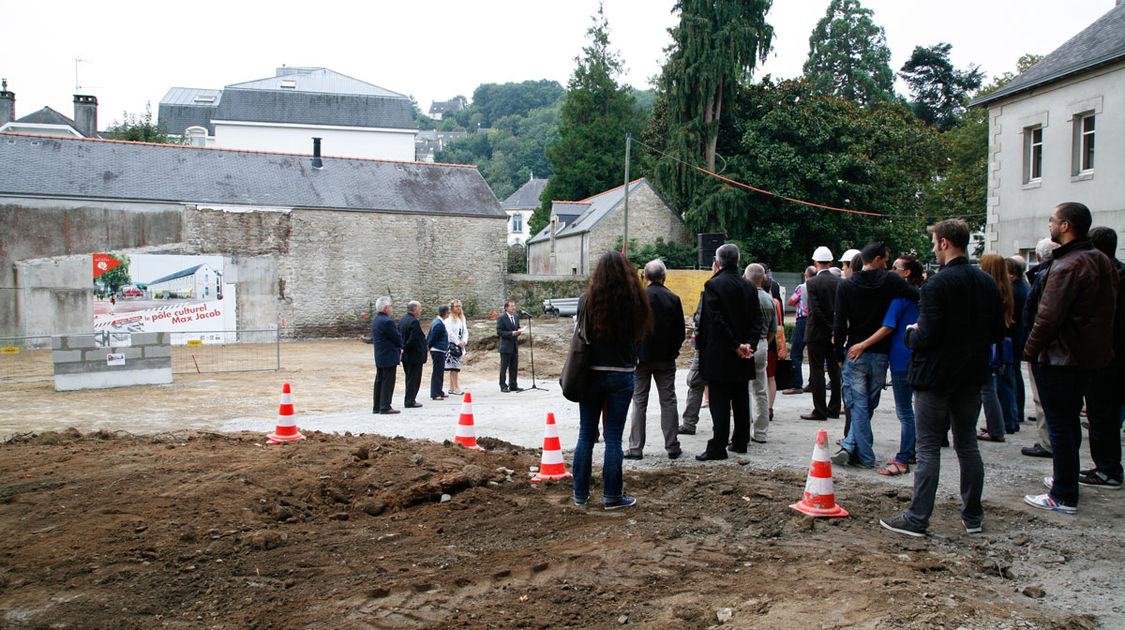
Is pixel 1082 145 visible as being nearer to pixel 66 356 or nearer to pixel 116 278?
pixel 66 356

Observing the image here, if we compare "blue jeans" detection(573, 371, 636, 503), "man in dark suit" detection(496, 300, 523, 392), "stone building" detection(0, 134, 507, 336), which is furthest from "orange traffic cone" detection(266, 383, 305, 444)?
"stone building" detection(0, 134, 507, 336)

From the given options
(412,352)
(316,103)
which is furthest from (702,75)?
(316,103)

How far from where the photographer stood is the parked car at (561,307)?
29.6 m

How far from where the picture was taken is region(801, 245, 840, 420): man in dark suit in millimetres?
8406

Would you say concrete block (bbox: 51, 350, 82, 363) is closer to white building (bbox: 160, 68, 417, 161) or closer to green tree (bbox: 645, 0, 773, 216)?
green tree (bbox: 645, 0, 773, 216)

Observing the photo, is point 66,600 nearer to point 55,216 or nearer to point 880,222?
point 55,216

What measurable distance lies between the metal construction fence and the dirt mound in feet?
41.9

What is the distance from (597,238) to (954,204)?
63.2 ft

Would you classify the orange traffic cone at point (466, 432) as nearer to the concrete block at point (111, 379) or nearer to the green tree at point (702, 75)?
the concrete block at point (111, 379)

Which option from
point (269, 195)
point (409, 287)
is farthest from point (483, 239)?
point (269, 195)

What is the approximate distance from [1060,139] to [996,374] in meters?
14.0

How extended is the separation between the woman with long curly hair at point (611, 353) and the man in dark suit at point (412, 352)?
657 cm

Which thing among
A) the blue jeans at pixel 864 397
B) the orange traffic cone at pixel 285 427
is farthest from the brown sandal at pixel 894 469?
the orange traffic cone at pixel 285 427

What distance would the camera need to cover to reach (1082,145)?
1758 cm
